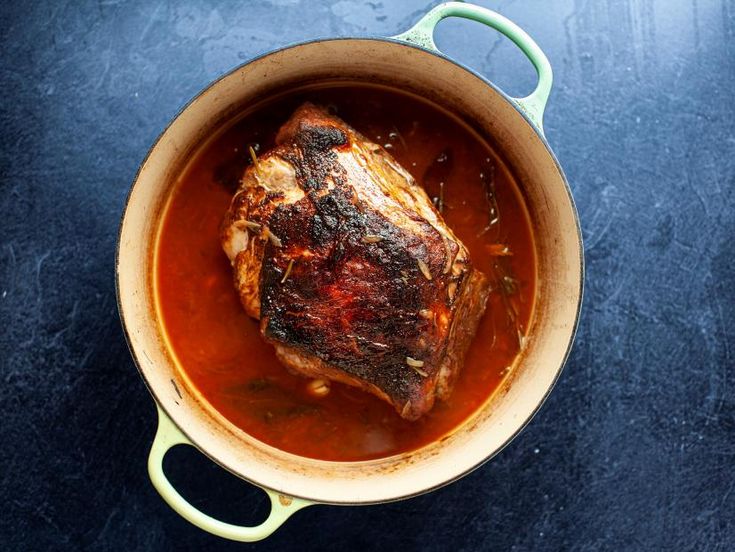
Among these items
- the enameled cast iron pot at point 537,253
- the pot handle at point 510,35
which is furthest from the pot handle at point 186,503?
the pot handle at point 510,35

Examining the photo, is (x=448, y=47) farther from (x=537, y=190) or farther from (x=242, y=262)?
(x=242, y=262)

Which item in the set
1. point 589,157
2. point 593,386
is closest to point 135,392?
point 593,386

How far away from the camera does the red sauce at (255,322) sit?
7.49 ft

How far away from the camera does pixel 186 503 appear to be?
6.57 feet

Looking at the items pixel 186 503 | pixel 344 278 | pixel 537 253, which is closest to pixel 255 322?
pixel 344 278

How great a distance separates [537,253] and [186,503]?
4.11 ft

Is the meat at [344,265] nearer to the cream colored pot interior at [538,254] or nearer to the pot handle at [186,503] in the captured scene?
the cream colored pot interior at [538,254]

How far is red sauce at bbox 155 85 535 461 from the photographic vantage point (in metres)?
2.28

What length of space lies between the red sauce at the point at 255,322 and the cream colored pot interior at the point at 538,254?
42 millimetres

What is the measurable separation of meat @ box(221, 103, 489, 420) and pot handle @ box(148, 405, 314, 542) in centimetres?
36

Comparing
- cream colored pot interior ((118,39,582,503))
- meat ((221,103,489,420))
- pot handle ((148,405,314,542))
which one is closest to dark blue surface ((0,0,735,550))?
cream colored pot interior ((118,39,582,503))

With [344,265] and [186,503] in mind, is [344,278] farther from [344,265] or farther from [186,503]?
[186,503]

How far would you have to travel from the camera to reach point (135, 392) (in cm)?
234

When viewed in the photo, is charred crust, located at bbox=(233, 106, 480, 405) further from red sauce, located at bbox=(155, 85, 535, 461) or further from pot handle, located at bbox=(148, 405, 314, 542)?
pot handle, located at bbox=(148, 405, 314, 542)
